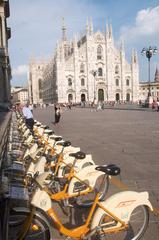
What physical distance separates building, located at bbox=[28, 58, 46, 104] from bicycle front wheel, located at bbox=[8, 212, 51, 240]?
111840 mm

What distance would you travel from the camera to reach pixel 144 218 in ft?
11.4

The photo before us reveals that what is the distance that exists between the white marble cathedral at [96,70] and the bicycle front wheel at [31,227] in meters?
80.4

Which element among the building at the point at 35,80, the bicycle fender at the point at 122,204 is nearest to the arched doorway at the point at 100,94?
the building at the point at 35,80

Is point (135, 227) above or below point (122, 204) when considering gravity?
below

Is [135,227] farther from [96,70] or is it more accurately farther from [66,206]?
[96,70]

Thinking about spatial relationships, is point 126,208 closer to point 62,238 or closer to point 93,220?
point 93,220

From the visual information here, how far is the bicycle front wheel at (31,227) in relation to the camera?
9.25 feet

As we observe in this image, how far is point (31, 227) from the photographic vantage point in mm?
2801

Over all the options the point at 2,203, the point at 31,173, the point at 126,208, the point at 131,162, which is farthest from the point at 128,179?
the point at 2,203

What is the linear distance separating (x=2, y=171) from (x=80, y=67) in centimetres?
8329

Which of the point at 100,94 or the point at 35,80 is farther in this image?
the point at 35,80

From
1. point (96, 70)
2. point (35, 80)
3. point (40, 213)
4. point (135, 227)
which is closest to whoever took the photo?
point (40, 213)

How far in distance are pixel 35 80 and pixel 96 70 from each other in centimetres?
3773

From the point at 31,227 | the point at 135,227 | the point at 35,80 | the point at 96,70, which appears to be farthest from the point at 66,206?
the point at 35,80
